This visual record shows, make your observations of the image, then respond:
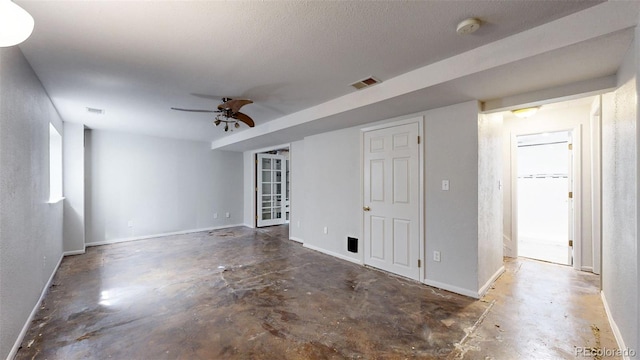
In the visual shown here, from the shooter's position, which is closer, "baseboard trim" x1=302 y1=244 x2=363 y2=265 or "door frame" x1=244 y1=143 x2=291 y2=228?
"baseboard trim" x1=302 y1=244 x2=363 y2=265

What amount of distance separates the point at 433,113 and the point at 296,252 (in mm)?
3223

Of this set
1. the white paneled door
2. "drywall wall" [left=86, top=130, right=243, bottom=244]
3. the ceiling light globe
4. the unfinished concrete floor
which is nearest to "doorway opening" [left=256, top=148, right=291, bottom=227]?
"drywall wall" [left=86, top=130, right=243, bottom=244]

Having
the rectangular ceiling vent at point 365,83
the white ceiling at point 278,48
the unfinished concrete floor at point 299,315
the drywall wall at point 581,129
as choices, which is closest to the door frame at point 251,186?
the unfinished concrete floor at point 299,315

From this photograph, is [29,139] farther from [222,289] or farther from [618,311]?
[618,311]

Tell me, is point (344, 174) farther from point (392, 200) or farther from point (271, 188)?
point (271, 188)

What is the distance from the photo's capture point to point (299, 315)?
242 centimetres

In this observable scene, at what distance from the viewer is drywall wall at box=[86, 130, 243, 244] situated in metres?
5.23

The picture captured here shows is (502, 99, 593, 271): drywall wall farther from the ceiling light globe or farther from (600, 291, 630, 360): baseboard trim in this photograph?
the ceiling light globe

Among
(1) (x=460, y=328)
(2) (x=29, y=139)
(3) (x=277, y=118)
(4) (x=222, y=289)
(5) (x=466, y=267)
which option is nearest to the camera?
(1) (x=460, y=328)

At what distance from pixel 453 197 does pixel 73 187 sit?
620 centimetres

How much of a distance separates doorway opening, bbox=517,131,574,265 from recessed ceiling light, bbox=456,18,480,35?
14.8ft

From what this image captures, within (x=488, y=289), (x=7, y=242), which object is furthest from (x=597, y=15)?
(x=7, y=242)

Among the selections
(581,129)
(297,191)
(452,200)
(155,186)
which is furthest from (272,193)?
(581,129)

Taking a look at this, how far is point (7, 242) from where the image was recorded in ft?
5.95
